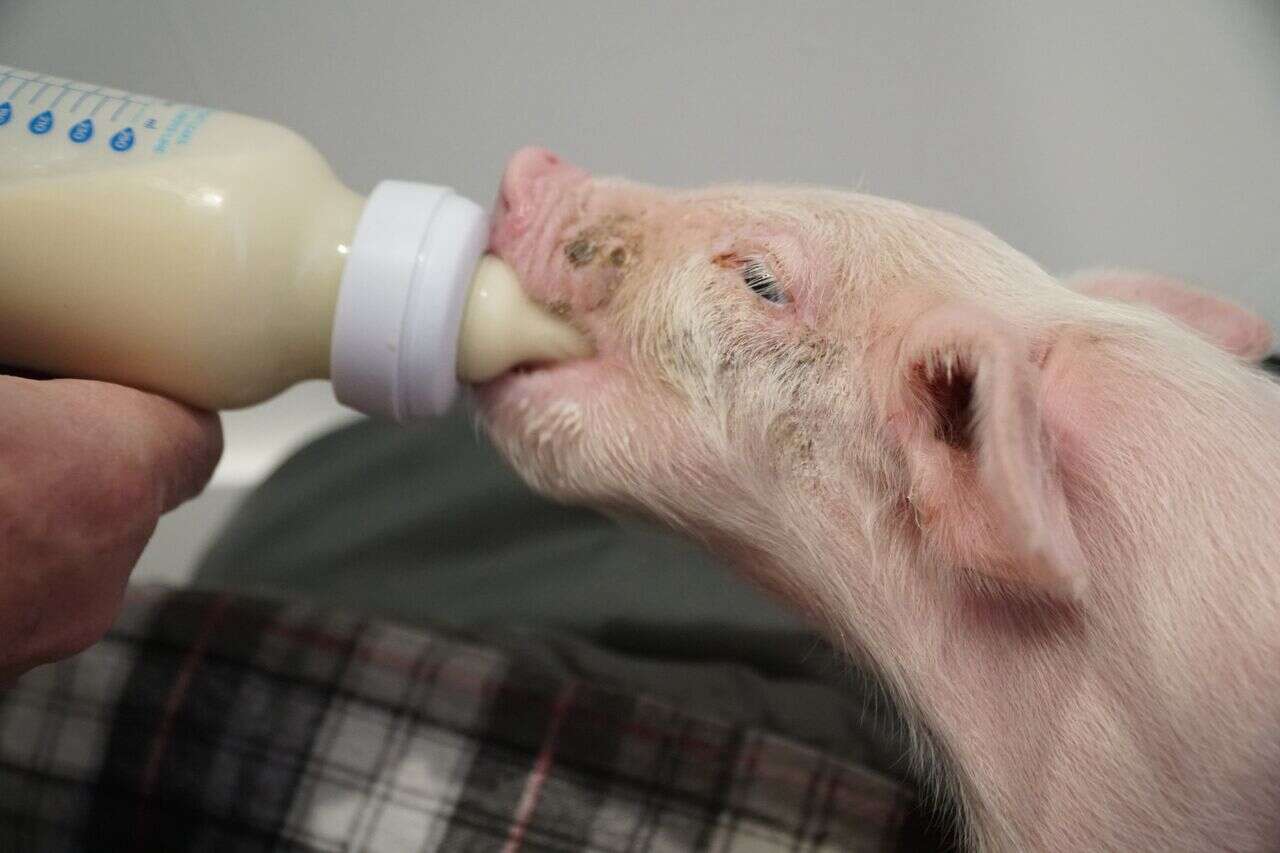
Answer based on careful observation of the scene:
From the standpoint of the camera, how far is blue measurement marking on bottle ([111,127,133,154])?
2.19 ft

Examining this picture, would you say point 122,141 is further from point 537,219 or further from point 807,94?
point 807,94

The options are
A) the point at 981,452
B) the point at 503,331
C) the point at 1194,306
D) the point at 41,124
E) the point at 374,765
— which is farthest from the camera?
the point at 374,765

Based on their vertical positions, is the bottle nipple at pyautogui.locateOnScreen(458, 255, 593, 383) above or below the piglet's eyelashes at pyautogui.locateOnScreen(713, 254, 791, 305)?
below

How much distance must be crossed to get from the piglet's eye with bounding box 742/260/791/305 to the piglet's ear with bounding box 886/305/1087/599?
0.37 ft

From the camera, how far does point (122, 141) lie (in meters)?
0.67

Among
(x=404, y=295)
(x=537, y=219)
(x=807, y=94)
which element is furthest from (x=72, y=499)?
(x=807, y=94)

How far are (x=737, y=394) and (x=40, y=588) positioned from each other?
460 mm

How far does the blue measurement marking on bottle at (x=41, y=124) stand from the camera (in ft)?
2.20

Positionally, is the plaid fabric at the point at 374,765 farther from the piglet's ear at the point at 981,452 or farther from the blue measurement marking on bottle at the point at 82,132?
the blue measurement marking on bottle at the point at 82,132

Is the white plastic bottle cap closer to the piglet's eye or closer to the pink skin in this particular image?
the pink skin

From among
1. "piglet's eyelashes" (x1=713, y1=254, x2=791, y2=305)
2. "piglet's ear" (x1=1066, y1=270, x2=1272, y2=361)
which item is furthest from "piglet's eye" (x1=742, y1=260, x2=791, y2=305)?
"piglet's ear" (x1=1066, y1=270, x2=1272, y2=361)

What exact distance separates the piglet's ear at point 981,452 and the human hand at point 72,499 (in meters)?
0.50

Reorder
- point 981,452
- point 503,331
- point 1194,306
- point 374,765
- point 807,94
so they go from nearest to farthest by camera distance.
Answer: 1. point 981,452
2. point 503,331
3. point 1194,306
4. point 374,765
5. point 807,94

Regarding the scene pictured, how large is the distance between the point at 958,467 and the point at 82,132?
62 centimetres
